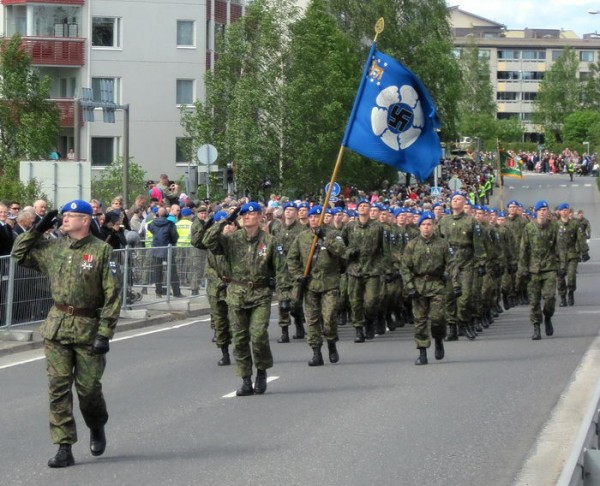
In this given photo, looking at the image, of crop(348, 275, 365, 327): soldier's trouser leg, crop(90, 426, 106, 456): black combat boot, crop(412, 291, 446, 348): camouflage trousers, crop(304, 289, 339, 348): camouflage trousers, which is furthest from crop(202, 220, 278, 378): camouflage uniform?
crop(348, 275, 365, 327): soldier's trouser leg

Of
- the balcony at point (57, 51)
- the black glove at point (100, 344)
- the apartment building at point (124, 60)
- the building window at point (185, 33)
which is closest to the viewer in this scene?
the black glove at point (100, 344)

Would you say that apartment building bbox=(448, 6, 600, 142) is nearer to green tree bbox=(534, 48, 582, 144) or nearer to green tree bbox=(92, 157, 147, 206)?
green tree bbox=(534, 48, 582, 144)

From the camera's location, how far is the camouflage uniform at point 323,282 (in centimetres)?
1589

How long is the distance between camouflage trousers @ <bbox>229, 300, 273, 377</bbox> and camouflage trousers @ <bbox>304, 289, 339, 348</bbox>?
2.64 meters

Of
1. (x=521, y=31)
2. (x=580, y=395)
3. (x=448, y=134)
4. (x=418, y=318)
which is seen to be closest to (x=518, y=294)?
(x=418, y=318)

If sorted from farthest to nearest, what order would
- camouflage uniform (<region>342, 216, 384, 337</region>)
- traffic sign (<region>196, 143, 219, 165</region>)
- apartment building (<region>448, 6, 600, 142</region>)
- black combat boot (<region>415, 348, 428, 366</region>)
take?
apartment building (<region>448, 6, 600, 142</region>), traffic sign (<region>196, 143, 219, 165</region>), camouflage uniform (<region>342, 216, 384, 337</region>), black combat boot (<region>415, 348, 428, 366</region>)

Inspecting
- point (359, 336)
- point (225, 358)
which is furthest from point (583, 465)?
point (359, 336)

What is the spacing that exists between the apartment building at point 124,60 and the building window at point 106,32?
0.04 meters

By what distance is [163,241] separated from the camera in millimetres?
24562

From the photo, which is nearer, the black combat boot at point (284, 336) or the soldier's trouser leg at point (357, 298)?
the black combat boot at point (284, 336)

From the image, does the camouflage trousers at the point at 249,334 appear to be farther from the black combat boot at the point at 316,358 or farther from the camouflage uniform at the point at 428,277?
the camouflage uniform at the point at 428,277

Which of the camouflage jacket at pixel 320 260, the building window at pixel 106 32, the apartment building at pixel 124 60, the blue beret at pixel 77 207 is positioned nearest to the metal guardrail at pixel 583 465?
the blue beret at pixel 77 207

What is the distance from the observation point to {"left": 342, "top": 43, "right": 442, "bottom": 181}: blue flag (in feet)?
60.9

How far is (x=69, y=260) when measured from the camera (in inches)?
380
